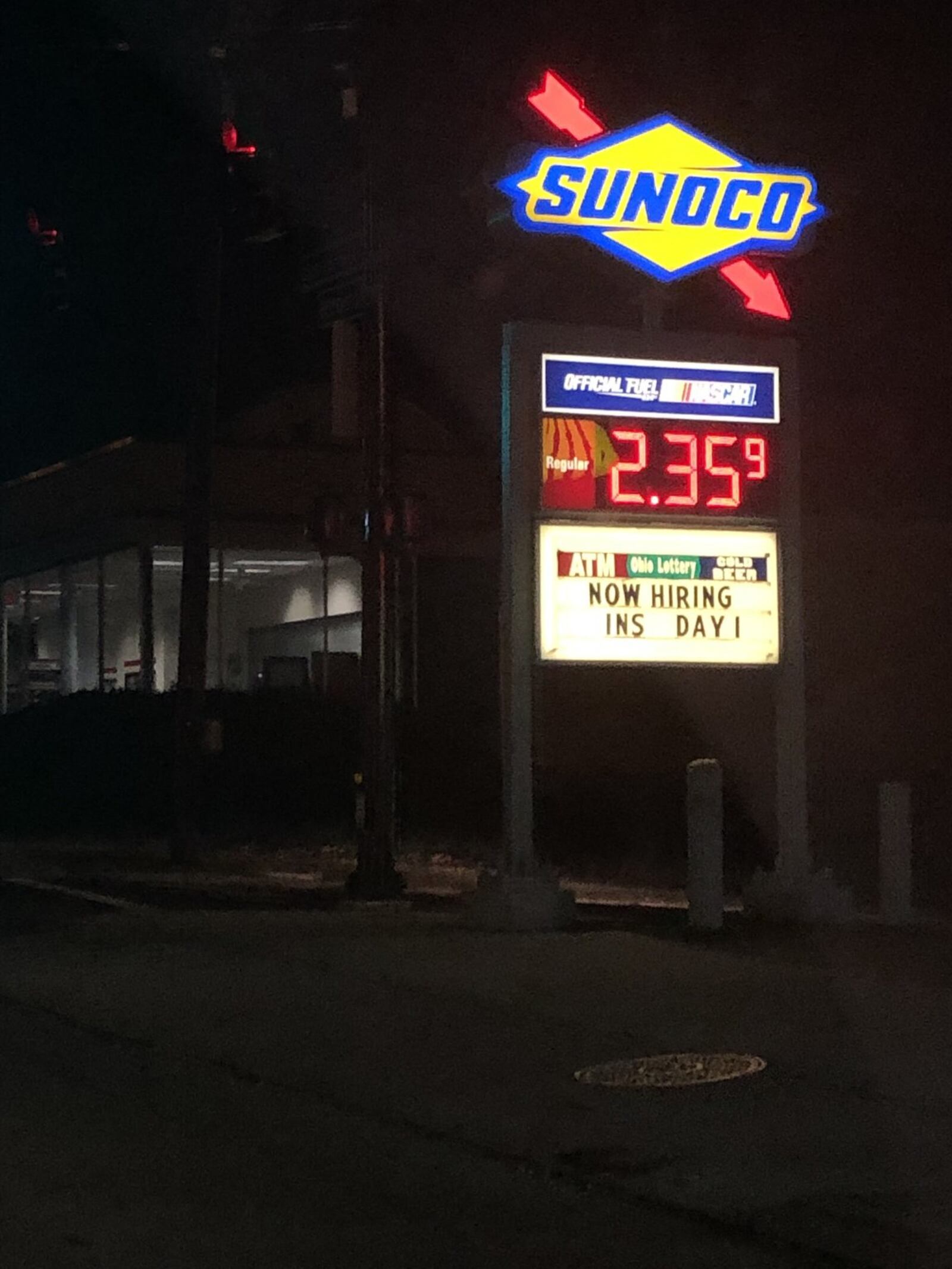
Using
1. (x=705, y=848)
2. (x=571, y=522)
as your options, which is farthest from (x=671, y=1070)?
(x=571, y=522)

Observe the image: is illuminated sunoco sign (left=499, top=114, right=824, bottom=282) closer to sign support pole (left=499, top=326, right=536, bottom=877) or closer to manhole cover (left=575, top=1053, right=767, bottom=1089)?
sign support pole (left=499, top=326, right=536, bottom=877)

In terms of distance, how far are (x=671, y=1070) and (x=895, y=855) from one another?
278 inches

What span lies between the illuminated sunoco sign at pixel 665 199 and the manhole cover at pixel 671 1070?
812 cm

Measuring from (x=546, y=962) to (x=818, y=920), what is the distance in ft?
10.7

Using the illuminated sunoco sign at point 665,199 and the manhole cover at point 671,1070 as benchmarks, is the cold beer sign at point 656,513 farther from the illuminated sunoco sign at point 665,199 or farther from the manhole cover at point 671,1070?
the manhole cover at point 671,1070

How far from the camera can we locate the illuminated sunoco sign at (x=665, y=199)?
52.8 feet

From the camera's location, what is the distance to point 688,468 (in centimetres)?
1606

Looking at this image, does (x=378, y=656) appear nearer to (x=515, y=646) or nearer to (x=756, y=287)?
(x=515, y=646)

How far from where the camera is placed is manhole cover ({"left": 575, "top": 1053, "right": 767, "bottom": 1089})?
31.0 ft

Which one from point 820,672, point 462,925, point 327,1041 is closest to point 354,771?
point 820,672

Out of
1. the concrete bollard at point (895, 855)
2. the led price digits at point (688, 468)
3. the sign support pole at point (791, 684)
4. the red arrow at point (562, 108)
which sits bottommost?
the concrete bollard at point (895, 855)

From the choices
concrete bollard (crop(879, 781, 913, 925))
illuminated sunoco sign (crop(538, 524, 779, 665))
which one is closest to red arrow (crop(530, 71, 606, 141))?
illuminated sunoco sign (crop(538, 524, 779, 665))

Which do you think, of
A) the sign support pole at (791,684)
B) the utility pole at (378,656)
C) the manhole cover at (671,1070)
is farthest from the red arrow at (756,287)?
the manhole cover at (671,1070)

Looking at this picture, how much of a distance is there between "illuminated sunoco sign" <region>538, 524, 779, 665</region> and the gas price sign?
23 cm
